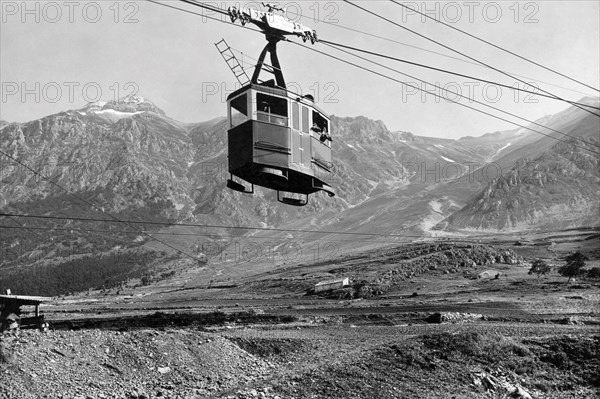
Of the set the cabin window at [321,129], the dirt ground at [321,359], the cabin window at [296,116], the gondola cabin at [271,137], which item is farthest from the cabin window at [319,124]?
the dirt ground at [321,359]

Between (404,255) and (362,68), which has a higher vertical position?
(362,68)

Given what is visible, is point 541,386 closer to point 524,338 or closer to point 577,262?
point 524,338

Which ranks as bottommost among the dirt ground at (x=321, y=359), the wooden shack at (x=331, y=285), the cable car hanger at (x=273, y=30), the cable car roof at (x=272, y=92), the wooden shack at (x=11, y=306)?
the wooden shack at (x=331, y=285)

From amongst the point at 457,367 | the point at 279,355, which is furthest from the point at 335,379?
the point at 457,367

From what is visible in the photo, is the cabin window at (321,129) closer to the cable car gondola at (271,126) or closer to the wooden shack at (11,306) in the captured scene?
the cable car gondola at (271,126)

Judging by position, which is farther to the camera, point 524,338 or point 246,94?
point 524,338

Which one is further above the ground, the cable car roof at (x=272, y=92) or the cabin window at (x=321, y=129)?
the cable car roof at (x=272, y=92)

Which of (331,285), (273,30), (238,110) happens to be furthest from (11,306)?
(331,285)

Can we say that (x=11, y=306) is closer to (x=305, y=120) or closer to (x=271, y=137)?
(x=271, y=137)
